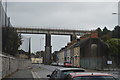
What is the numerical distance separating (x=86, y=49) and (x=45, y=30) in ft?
93.5

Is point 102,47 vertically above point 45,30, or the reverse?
point 45,30

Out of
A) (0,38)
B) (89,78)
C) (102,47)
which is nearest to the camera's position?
(89,78)

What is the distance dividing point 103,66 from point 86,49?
23.9 metres

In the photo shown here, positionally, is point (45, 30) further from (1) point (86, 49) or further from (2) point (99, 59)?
(2) point (99, 59)

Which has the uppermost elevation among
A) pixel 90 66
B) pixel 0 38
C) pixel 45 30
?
pixel 45 30

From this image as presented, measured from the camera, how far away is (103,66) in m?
53.6

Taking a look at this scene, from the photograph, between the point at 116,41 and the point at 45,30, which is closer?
the point at 116,41

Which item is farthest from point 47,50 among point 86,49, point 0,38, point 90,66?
point 0,38

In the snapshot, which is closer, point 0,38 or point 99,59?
point 0,38

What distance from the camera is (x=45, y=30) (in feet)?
335

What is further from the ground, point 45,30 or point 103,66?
point 45,30

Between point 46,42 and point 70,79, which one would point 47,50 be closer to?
point 46,42

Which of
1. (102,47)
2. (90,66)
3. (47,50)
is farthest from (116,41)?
(47,50)

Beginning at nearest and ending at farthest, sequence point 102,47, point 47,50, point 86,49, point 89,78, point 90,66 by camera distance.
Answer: point 89,78
point 90,66
point 102,47
point 86,49
point 47,50
